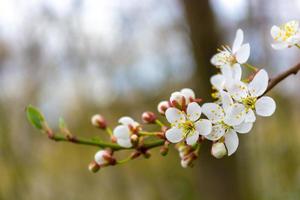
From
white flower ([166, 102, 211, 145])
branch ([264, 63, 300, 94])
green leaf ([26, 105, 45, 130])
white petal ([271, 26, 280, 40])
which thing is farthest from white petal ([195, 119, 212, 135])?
green leaf ([26, 105, 45, 130])

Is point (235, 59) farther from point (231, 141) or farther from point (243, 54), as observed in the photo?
point (231, 141)

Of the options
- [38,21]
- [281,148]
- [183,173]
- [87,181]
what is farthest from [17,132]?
[281,148]

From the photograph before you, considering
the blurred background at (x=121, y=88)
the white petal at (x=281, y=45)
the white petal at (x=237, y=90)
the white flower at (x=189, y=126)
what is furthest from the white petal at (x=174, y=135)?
the blurred background at (x=121, y=88)

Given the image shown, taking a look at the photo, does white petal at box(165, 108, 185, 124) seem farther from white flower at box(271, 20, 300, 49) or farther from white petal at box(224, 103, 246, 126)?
white flower at box(271, 20, 300, 49)

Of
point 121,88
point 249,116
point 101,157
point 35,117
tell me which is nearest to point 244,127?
point 249,116

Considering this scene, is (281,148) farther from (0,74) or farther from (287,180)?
→ (0,74)

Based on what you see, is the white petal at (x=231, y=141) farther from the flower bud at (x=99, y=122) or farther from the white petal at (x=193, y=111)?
the flower bud at (x=99, y=122)
